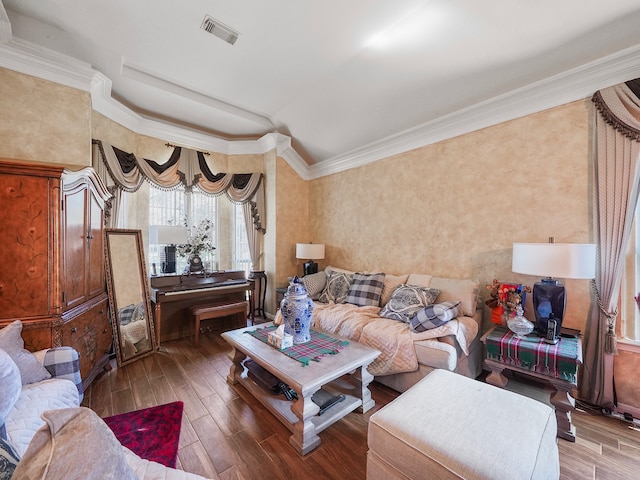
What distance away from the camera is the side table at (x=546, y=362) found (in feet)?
5.93

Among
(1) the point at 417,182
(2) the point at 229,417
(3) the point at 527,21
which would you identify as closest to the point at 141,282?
(2) the point at 229,417

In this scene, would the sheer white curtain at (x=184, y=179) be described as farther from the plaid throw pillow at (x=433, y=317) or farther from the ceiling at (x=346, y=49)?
the plaid throw pillow at (x=433, y=317)

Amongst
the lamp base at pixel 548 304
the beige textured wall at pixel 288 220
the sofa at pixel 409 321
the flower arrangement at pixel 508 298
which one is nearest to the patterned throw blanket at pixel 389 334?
the sofa at pixel 409 321

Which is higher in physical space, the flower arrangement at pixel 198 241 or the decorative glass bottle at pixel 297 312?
the flower arrangement at pixel 198 241

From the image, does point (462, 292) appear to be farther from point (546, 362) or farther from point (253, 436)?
point (253, 436)

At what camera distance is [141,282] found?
125 inches

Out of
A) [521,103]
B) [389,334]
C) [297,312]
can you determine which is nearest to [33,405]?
[297,312]

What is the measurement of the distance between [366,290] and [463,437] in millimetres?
2185

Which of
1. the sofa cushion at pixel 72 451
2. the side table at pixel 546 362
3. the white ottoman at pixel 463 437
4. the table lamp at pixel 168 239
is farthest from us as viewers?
the table lamp at pixel 168 239

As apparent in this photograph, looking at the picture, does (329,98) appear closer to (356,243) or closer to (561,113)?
(356,243)

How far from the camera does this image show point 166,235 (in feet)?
11.3

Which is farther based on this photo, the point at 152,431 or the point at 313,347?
the point at 313,347

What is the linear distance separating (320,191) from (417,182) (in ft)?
5.87

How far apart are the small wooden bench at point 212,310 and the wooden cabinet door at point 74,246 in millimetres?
1212
